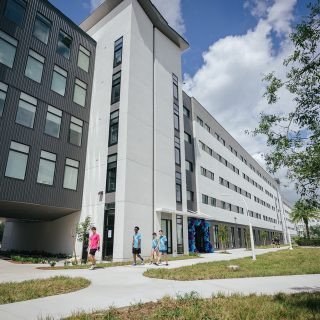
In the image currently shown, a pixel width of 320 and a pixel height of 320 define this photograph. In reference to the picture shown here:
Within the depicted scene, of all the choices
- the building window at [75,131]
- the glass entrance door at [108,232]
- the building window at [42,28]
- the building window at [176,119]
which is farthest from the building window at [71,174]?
the building window at [176,119]

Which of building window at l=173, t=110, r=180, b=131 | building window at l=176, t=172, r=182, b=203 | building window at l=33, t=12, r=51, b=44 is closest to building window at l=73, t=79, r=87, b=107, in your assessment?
building window at l=33, t=12, r=51, b=44

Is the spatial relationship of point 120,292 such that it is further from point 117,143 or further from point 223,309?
point 117,143

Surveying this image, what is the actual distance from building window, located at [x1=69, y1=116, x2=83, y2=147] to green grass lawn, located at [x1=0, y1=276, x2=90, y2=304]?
15.8 metres

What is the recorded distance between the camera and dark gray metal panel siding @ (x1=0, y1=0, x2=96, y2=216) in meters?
18.4

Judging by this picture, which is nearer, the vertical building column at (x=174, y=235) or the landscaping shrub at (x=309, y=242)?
the vertical building column at (x=174, y=235)

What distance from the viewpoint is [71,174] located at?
72.6 ft

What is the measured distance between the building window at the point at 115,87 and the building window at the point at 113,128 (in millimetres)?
1352

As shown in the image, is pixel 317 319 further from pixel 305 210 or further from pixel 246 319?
pixel 305 210

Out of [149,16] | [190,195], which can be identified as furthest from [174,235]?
[149,16]

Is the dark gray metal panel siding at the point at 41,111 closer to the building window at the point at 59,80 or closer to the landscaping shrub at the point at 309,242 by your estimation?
the building window at the point at 59,80

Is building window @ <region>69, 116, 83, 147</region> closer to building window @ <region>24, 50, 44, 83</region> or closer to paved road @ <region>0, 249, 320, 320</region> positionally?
building window @ <region>24, 50, 44, 83</region>

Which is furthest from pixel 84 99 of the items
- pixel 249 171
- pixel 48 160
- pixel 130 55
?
pixel 249 171

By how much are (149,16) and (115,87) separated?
9.71m

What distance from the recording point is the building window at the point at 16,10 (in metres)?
20.1
